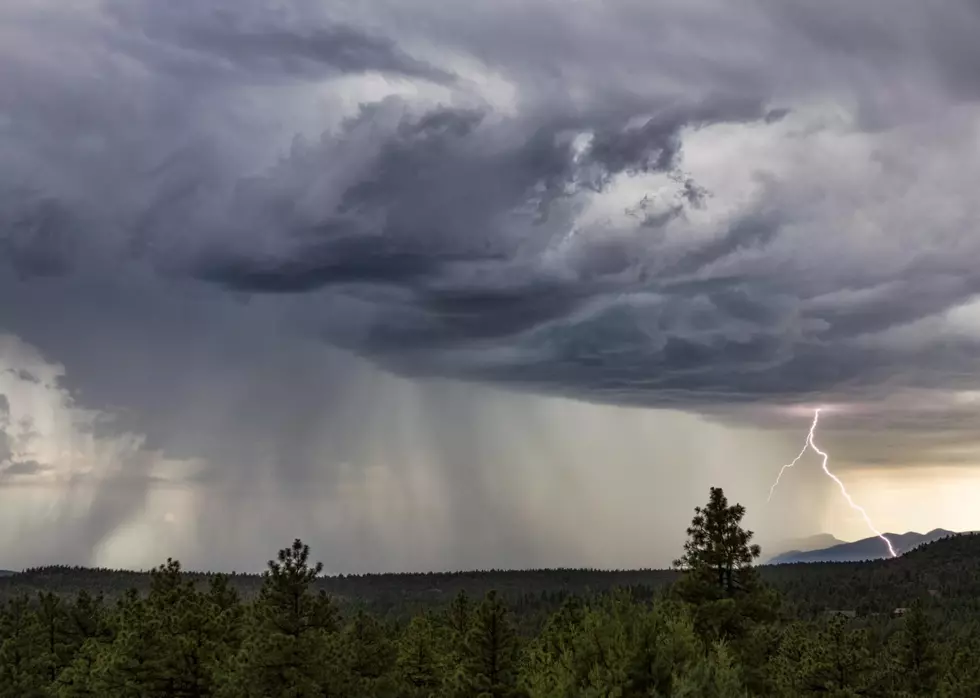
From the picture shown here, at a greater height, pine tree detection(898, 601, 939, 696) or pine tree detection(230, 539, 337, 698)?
pine tree detection(230, 539, 337, 698)

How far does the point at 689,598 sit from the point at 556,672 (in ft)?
28.2

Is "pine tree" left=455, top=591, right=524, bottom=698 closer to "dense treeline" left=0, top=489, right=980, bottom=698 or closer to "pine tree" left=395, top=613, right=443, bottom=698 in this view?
"dense treeline" left=0, top=489, right=980, bottom=698

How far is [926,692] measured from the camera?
79.6 m

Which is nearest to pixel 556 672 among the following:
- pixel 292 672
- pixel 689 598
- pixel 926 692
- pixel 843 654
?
pixel 689 598

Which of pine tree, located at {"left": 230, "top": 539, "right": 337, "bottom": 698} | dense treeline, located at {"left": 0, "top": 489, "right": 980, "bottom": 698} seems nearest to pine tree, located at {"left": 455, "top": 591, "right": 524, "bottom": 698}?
dense treeline, located at {"left": 0, "top": 489, "right": 980, "bottom": 698}

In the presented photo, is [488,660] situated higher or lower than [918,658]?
higher

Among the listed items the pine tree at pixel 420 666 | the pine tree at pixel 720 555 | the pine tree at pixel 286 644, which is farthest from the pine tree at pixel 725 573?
the pine tree at pixel 420 666

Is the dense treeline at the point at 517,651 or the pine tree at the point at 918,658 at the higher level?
the dense treeline at the point at 517,651

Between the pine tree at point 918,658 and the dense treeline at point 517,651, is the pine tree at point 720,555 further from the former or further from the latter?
the pine tree at point 918,658

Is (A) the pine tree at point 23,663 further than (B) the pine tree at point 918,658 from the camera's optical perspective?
No

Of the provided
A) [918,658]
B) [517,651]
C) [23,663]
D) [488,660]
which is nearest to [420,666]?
[517,651]

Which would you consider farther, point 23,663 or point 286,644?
point 23,663

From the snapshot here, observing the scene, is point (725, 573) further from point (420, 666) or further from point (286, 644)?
point (420, 666)

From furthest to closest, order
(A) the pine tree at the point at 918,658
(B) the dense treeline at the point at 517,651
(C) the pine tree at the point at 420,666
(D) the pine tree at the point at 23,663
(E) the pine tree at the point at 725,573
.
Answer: (A) the pine tree at the point at 918,658 → (C) the pine tree at the point at 420,666 → (D) the pine tree at the point at 23,663 → (E) the pine tree at the point at 725,573 → (B) the dense treeline at the point at 517,651
